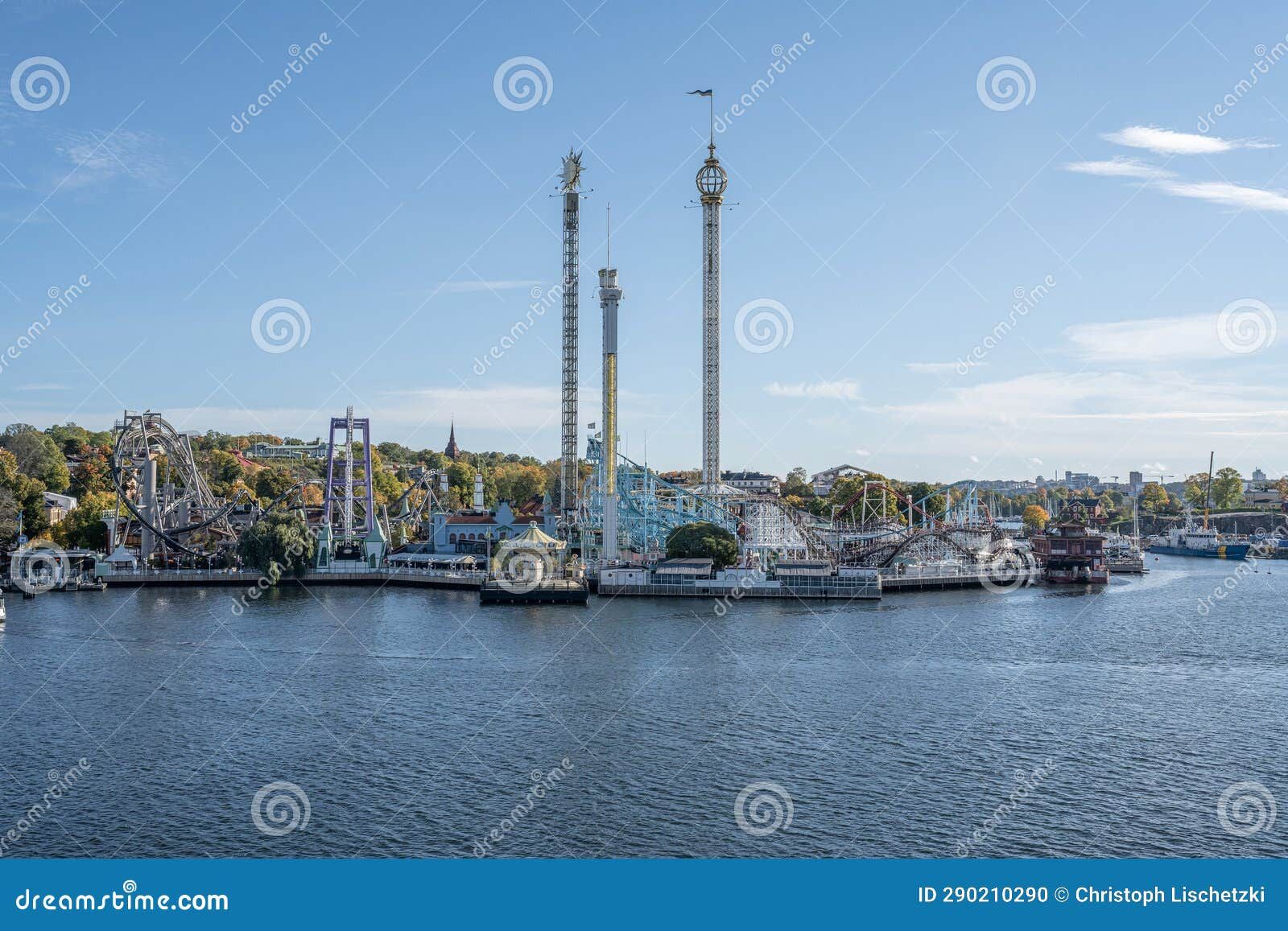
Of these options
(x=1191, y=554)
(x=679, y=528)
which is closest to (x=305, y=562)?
(x=679, y=528)

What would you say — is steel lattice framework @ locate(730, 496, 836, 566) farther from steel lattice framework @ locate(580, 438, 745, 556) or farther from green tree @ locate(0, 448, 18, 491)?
green tree @ locate(0, 448, 18, 491)

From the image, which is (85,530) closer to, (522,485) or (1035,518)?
(522,485)

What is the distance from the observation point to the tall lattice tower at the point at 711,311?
85375mm

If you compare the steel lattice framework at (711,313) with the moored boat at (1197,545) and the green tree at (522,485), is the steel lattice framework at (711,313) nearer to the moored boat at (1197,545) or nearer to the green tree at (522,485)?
the green tree at (522,485)

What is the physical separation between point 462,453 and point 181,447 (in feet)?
322

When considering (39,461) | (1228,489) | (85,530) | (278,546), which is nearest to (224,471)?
(39,461)

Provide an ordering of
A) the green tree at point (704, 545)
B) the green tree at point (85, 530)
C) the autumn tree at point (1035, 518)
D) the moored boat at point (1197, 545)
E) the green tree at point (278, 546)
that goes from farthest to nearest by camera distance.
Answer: the autumn tree at point (1035, 518), the moored boat at point (1197, 545), the green tree at point (85, 530), the green tree at point (278, 546), the green tree at point (704, 545)

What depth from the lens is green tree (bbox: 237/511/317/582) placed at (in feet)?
212

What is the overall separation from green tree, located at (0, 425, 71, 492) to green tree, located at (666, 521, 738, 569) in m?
55.4

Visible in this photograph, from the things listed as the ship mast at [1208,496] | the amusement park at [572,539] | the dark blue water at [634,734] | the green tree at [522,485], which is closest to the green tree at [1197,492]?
the ship mast at [1208,496]

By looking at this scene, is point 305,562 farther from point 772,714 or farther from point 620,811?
point 620,811

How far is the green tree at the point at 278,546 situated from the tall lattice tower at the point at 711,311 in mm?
32351

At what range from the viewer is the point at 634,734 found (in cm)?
2778

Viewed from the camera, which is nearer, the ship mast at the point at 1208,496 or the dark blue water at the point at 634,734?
the dark blue water at the point at 634,734
